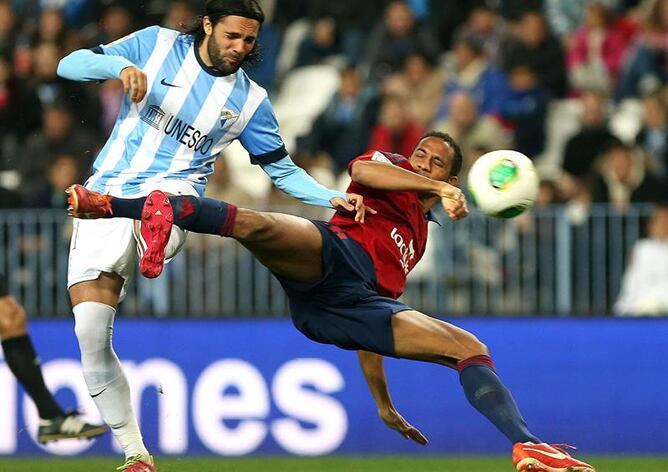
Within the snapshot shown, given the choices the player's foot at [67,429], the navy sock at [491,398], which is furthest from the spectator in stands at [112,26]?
the navy sock at [491,398]

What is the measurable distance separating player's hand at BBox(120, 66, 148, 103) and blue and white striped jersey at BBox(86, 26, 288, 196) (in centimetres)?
46

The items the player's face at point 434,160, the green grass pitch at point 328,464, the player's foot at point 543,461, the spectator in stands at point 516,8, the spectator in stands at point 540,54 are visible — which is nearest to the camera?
the player's foot at point 543,461

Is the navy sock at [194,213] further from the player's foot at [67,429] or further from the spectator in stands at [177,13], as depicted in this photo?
the spectator in stands at [177,13]

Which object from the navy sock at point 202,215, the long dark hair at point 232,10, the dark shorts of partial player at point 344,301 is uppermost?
the long dark hair at point 232,10

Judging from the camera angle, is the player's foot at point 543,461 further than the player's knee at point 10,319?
No

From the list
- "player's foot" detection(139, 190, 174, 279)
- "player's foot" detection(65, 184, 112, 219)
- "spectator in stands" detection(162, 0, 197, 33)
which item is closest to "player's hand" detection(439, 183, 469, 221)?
"player's foot" detection(139, 190, 174, 279)

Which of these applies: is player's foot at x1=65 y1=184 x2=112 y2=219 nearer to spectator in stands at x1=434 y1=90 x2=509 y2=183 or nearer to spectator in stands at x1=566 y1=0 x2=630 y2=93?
spectator in stands at x1=434 y1=90 x2=509 y2=183

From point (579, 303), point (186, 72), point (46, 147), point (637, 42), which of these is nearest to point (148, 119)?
point (186, 72)

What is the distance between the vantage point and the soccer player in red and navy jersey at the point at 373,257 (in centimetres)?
739

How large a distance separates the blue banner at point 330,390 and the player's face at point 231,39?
4.41 m

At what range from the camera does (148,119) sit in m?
8.17

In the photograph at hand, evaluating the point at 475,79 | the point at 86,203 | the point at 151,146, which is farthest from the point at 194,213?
the point at 475,79

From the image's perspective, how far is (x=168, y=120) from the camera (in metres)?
8.16

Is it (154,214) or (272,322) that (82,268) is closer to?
(154,214)
